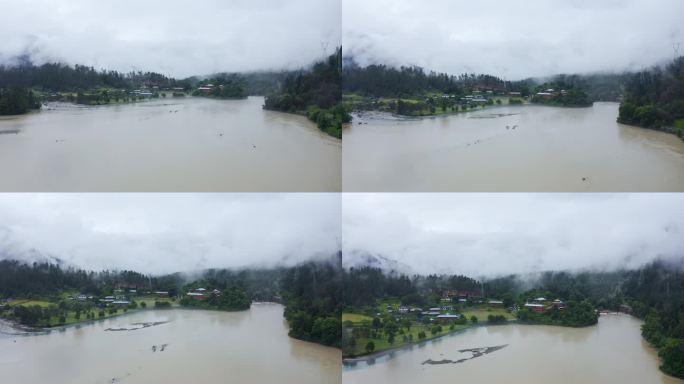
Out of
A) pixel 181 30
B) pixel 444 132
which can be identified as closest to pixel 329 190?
pixel 444 132

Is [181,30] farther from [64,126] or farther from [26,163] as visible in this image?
[26,163]

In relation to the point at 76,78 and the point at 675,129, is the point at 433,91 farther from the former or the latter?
the point at 76,78

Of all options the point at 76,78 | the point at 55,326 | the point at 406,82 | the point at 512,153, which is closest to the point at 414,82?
the point at 406,82

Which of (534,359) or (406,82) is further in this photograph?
(406,82)

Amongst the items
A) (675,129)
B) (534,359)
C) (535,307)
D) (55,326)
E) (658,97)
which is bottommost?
(534,359)

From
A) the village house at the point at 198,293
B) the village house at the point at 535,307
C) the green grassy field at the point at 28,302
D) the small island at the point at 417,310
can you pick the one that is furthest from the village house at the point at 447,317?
the green grassy field at the point at 28,302

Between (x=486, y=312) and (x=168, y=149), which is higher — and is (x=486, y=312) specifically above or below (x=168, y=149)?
below

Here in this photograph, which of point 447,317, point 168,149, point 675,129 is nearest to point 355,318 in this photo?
point 447,317
